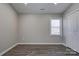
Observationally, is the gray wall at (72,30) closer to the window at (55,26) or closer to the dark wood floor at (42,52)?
the dark wood floor at (42,52)

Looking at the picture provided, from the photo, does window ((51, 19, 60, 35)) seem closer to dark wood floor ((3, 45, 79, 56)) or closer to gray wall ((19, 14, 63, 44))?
gray wall ((19, 14, 63, 44))

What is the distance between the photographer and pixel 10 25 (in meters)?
3.27

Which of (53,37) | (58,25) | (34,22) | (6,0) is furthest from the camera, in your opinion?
(34,22)

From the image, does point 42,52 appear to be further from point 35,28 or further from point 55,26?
point 55,26

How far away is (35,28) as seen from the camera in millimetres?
2684

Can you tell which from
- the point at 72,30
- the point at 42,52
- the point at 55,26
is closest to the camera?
the point at 55,26

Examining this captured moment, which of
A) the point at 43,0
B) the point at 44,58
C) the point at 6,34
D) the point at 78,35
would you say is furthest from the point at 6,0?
the point at 78,35

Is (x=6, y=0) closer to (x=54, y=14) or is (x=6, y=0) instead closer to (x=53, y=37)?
(x=54, y=14)

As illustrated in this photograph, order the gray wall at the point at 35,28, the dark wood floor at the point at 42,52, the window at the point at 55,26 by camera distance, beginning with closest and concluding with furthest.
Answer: the window at the point at 55,26 → the gray wall at the point at 35,28 → the dark wood floor at the point at 42,52

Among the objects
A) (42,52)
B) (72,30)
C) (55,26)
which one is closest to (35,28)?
(55,26)

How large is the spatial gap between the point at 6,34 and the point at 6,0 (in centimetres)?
192

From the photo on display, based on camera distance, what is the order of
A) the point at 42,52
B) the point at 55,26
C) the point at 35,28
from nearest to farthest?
the point at 55,26 < the point at 35,28 < the point at 42,52

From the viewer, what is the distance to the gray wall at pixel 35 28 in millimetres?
2457

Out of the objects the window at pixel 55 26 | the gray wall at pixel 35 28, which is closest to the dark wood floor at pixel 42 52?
the gray wall at pixel 35 28
